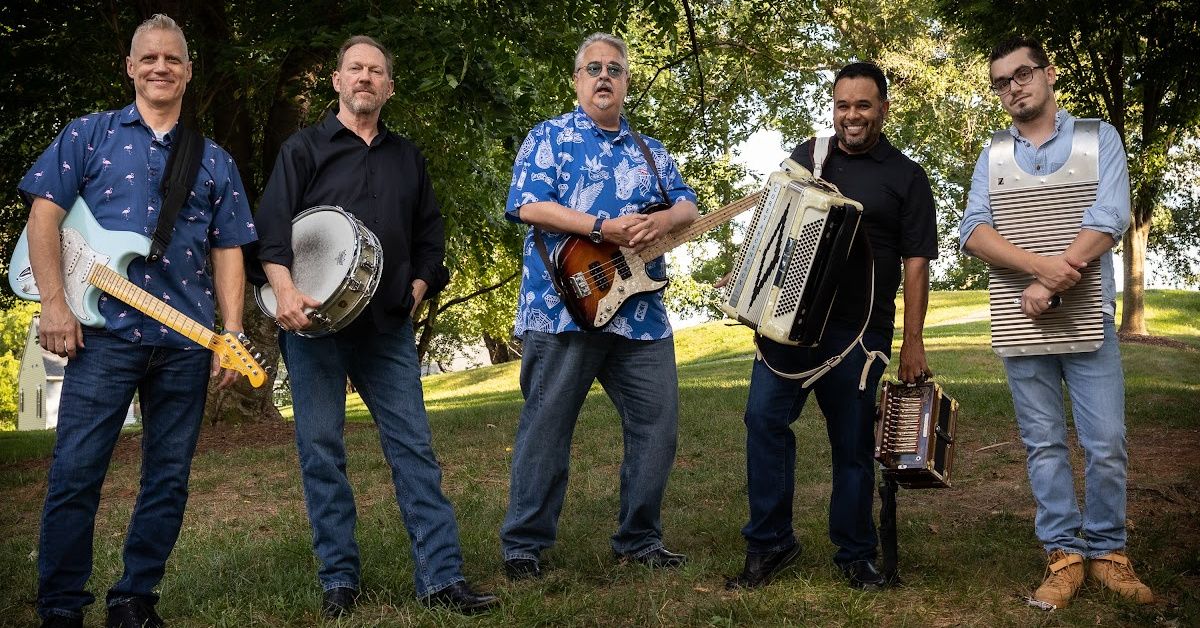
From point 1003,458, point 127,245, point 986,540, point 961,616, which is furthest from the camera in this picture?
point 1003,458

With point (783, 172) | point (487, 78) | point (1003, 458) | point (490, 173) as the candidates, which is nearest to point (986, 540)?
point (783, 172)

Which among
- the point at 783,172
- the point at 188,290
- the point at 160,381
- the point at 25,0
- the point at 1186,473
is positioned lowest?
the point at 1186,473

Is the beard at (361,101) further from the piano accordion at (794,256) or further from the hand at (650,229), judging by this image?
the piano accordion at (794,256)

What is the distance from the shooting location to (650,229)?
17.1 feet

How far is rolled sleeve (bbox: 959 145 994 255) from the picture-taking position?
5160 mm

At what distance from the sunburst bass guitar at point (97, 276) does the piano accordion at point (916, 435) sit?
2.77 metres

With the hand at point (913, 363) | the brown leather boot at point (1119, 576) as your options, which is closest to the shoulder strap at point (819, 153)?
the hand at point (913, 363)

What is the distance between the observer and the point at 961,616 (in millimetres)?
4750

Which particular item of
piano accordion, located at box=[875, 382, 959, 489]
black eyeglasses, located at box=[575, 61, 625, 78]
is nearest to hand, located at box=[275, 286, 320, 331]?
black eyeglasses, located at box=[575, 61, 625, 78]

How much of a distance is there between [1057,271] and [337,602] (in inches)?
138

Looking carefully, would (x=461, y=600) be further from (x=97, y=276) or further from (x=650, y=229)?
(x=97, y=276)

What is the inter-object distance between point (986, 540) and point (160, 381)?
440cm

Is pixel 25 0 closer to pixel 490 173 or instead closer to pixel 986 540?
pixel 490 173

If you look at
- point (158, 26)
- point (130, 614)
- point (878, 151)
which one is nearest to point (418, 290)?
point (158, 26)
